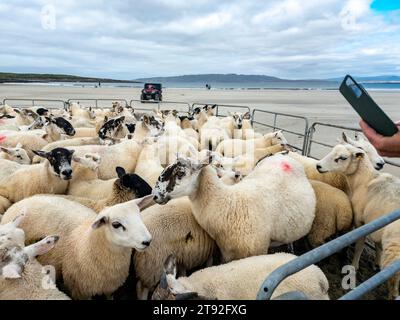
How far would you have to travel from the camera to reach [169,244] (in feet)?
12.0

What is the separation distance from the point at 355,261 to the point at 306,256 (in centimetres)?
356

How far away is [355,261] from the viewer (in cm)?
451

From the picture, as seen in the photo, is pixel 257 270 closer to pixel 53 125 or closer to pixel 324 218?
pixel 324 218

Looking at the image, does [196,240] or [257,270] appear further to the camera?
[196,240]

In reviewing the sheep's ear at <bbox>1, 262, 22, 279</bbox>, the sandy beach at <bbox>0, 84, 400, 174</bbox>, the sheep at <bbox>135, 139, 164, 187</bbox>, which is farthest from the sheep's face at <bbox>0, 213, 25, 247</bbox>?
the sandy beach at <bbox>0, 84, 400, 174</bbox>

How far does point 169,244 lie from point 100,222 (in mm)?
862

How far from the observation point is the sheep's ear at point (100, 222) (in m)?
3.07

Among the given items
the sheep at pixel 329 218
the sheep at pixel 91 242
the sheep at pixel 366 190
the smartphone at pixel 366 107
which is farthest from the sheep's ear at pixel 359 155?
the sheep at pixel 91 242

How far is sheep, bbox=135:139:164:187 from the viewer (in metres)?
5.39

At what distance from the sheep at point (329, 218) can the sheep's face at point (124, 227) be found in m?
2.64

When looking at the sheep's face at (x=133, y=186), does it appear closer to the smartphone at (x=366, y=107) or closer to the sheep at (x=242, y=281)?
the sheep at (x=242, y=281)

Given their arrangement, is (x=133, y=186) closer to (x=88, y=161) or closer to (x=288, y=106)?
(x=88, y=161)

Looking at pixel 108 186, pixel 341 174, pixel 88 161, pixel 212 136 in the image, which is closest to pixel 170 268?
pixel 108 186

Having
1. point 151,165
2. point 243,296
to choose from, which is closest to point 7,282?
point 243,296
